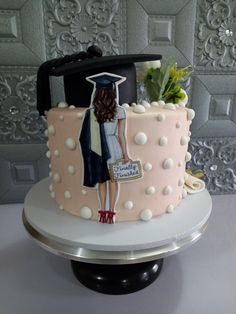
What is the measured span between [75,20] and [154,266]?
854mm

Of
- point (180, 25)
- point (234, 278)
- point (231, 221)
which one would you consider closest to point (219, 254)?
point (234, 278)

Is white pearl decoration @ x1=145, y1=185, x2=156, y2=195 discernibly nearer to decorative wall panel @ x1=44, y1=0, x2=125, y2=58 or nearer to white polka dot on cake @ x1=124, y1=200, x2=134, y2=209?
white polka dot on cake @ x1=124, y1=200, x2=134, y2=209

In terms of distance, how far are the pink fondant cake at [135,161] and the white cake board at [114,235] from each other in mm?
25

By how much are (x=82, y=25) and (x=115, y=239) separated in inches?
30.2

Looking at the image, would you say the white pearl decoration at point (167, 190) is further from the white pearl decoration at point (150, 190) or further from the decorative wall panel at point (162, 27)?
the decorative wall panel at point (162, 27)

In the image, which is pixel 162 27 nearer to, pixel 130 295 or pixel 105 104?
pixel 105 104

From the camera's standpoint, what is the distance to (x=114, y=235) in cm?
56

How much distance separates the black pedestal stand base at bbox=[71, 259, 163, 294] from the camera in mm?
673

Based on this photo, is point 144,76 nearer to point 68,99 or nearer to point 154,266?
point 68,99

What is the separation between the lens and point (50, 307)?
64cm

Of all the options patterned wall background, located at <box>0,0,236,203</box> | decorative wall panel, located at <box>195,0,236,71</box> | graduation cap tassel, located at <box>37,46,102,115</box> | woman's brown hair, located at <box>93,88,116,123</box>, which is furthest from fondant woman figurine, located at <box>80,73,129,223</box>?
decorative wall panel, located at <box>195,0,236,71</box>

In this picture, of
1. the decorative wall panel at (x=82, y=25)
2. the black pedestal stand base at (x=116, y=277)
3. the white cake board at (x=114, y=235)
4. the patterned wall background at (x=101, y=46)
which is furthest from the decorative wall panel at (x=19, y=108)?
the black pedestal stand base at (x=116, y=277)

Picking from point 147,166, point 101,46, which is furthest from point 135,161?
point 101,46

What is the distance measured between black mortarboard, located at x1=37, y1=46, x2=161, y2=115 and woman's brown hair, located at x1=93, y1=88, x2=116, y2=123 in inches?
1.9
